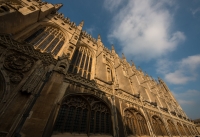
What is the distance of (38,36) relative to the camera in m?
10.2

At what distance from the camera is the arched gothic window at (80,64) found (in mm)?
11147

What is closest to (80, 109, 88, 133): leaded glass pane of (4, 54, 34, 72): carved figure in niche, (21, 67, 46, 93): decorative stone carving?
(21, 67, 46, 93): decorative stone carving

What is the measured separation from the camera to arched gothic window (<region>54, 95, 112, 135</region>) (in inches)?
243

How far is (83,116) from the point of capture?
707 cm

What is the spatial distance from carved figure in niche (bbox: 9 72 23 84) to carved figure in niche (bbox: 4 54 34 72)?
0.34 m

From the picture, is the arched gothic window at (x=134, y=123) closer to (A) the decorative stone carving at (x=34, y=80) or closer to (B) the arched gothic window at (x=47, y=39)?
(A) the decorative stone carving at (x=34, y=80)

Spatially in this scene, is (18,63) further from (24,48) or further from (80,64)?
(80,64)

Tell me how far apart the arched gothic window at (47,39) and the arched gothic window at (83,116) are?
5620mm

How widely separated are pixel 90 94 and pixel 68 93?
6.30 ft

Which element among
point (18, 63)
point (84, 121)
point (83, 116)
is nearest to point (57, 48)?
point (18, 63)

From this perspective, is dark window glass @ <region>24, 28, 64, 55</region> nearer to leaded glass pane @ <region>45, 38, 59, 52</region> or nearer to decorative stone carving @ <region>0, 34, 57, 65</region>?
leaded glass pane @ <region>45, 38, 59, 52</region>

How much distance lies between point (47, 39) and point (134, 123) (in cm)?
1351

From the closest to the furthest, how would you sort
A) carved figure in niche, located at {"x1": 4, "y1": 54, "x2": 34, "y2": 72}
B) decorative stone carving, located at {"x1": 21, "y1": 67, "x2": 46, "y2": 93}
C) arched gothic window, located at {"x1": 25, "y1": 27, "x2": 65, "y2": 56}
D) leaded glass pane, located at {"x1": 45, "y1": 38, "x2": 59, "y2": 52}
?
decorative stone carving, located at {"x1": 21, "y1": 67, "x2": 46, "y2": 93}, carved figure in niche, located at {"x1": 4, "y1": 54, "x2": 34, "y2": 72}, arched gothic window, located at {"x1": 25, "y1": 27, "x2": 65, "y2": 56}, leaded glass pane, located at {"x1": 45, "y1": 38, "x2": 59, "y2": 52}

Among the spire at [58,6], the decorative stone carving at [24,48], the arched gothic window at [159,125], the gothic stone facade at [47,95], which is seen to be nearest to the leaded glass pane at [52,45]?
the gothic stone facade at [47,95]
